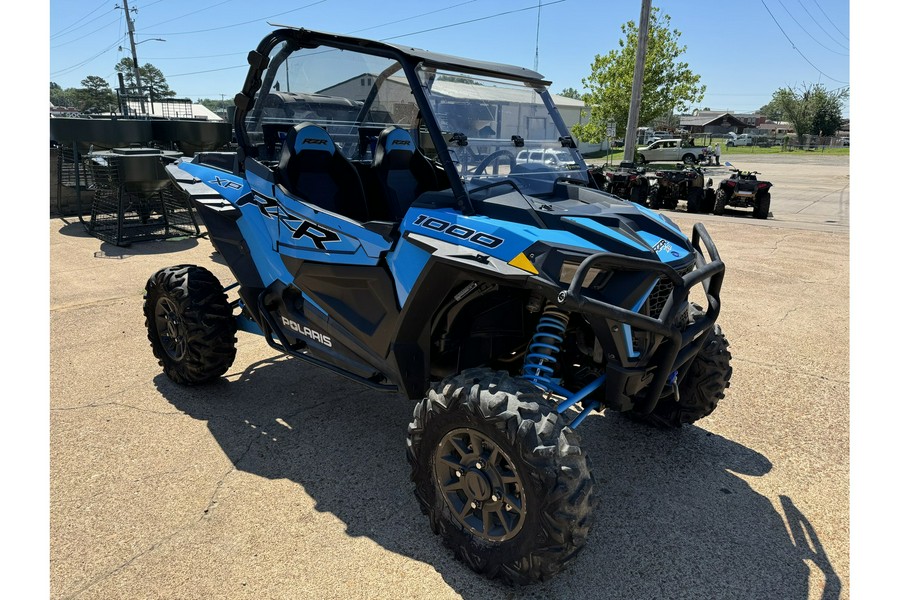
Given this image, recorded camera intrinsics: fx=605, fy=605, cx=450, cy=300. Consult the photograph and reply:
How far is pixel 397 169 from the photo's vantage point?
377cm

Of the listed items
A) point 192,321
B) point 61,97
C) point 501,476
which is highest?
point 61,97

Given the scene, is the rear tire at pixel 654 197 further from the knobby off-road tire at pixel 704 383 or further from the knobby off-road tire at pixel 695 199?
the knobby off-road tire at pixel 704 383

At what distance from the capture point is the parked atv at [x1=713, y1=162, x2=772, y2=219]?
14.0 metres

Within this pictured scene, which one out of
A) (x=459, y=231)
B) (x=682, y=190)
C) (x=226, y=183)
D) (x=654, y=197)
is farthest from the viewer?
(x=654, y=197)

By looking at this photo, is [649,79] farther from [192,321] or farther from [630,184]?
[192,321]

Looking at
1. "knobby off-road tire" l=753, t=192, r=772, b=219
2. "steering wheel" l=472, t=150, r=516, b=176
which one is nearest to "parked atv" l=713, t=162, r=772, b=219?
"knobby off-road tire" l=753, t=192, r=772, b=219

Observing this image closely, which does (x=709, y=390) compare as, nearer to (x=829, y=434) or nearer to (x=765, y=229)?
(x=829, y=434)

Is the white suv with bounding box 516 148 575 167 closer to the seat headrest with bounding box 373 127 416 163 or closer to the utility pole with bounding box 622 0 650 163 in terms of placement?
the seat headrest with bounding box 373 127 416 163

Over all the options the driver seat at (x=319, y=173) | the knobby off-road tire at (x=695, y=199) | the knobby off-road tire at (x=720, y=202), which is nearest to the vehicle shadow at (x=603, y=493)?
the driver seat at (x=319, y=173)

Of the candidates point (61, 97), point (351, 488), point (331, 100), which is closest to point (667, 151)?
point (331, 100)

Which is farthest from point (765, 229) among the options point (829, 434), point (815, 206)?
point (829, 434)

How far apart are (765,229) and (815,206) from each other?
233 inches

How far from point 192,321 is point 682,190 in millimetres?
14539

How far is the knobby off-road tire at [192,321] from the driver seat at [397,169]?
4.80 ft
